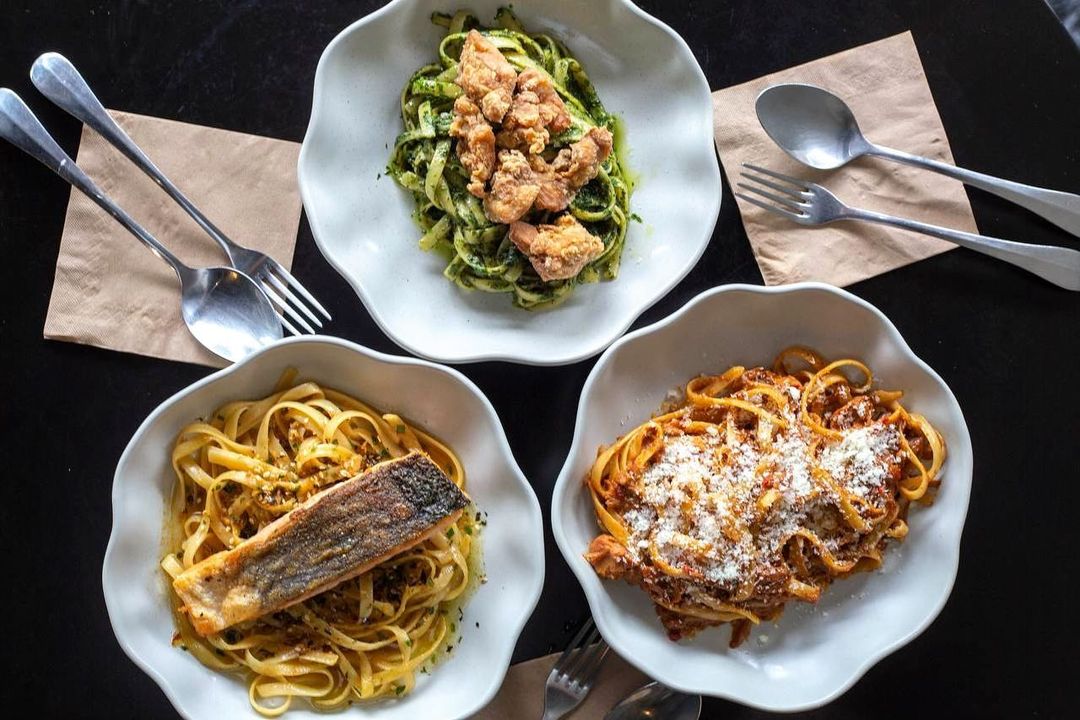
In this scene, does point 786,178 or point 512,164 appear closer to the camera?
point 512,164

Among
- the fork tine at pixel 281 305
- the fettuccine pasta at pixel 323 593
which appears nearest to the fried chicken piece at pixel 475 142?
the fork tine at pixel 281 305

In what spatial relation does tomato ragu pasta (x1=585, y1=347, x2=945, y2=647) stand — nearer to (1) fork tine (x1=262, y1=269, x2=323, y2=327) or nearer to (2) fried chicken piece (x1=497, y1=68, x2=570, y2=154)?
(2) fried chicken piece (x1=497, y1=68, x2=570, y2=154)

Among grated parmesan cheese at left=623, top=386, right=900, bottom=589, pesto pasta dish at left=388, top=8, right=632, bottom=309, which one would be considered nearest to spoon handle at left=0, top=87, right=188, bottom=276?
pesto pasta dish at left=388, top=8, right=632, bottom=309

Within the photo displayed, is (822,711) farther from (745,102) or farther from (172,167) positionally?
(172,167)

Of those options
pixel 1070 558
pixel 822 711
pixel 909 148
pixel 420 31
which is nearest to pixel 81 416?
pixel 420 31

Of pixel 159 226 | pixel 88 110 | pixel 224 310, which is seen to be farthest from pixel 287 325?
pixel 88 110

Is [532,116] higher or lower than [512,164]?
higher

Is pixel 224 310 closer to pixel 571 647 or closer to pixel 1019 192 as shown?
pixel 571 647
